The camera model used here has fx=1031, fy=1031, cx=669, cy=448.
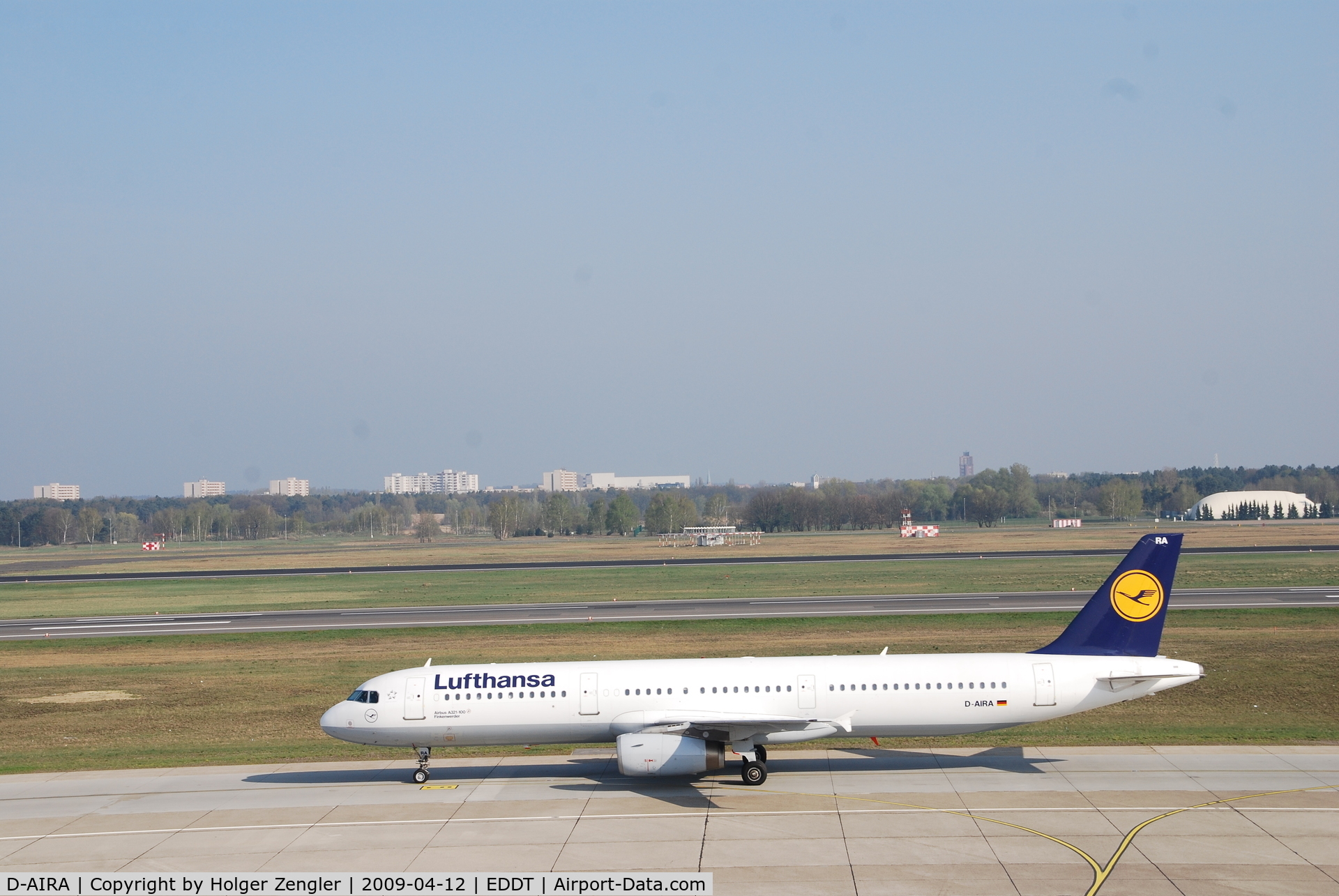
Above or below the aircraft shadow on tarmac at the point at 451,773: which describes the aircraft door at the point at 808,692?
above

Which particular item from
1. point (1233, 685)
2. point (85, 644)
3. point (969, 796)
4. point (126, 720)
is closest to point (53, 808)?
point (126, 720)

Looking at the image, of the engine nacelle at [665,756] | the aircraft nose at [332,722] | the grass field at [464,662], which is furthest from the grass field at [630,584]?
the engine nacelle at [665,756]

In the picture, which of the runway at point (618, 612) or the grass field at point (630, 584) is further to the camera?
the grass field at point (630, 584)

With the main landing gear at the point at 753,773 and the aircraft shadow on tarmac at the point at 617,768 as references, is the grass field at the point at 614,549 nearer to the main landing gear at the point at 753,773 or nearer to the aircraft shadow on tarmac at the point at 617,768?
the aircraft shadow on tarmac at the point at 617,768

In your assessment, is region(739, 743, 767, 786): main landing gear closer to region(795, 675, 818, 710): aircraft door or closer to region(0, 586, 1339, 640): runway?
region(795, 675, 818, 710): aircraft door

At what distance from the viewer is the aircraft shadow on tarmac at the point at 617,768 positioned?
29297 mm

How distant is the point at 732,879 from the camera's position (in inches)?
814

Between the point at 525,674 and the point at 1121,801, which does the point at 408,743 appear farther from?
the point at 1121,801

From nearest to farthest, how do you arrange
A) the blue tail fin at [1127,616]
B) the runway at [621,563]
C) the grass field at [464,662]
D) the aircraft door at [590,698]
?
the aircraft door at [590,698] < the blue tail fin at [1127,616] < the grass field at [464,662] < the runway at [621,563]

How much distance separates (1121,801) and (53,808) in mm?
28175

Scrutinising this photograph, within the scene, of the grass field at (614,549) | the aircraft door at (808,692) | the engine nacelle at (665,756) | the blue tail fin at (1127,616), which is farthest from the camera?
the grass field at (614,549)

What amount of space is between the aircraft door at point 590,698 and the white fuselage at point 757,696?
0.09ft
